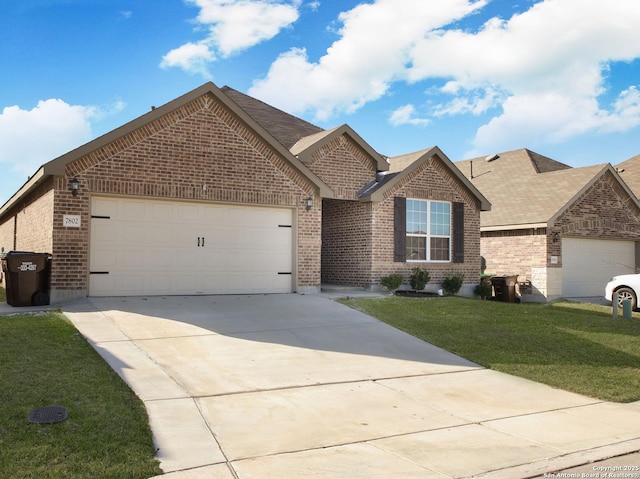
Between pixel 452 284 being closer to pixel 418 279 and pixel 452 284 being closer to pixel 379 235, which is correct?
pixel 418 279

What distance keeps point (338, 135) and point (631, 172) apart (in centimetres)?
1834

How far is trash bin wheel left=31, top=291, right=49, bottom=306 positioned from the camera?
12.2 meters

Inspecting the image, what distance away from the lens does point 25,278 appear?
39.7 feet

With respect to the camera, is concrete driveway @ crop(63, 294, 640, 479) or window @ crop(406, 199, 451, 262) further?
window @ crop(406, 199, 451, 262)

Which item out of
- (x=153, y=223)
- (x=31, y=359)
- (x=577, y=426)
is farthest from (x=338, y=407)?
(x=153, y=223)

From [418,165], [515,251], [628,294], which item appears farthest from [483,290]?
[418,165]

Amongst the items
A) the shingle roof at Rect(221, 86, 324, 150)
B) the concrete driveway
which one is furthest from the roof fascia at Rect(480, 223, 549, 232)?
the concrete driveway

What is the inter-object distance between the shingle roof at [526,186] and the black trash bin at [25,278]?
15338 millimetres

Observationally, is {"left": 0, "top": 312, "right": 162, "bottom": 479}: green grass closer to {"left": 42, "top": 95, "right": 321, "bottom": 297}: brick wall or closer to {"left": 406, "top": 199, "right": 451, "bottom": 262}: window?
{"left": 42, "top": 95, "right": 321, "bottom": 297}: brick wall

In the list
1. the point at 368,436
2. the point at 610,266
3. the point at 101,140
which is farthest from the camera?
the point at 610,266

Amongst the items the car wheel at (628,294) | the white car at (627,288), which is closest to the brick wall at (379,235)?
the white car at (627,288)

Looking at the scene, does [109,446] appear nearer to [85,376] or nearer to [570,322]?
[85,376]

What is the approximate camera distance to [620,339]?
11344mm

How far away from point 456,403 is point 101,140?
9.51 metres
